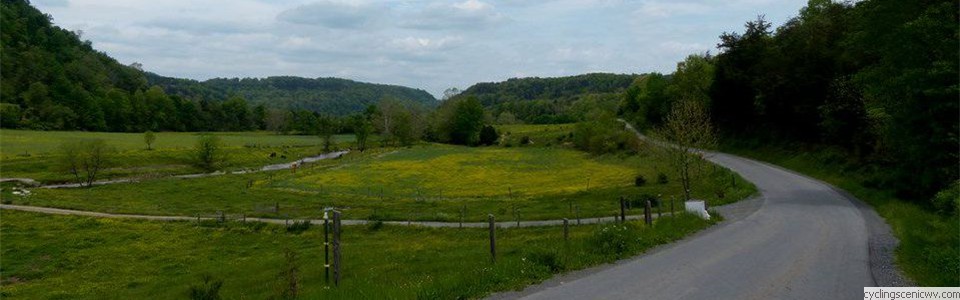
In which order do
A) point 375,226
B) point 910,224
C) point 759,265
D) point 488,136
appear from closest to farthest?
1. point 759,265
2. point 910,224
3. point 375,226
4. point 488,136

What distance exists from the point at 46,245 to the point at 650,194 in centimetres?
3869

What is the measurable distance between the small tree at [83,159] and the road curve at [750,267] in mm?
81729

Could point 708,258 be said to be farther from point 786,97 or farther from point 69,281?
point 786,97

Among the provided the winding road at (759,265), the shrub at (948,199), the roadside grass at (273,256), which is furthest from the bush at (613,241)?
the shrub at (948,199)

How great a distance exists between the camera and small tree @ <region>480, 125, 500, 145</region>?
14512 cm

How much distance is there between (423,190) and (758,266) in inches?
2018

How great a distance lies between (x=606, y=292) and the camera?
12125 millimetres

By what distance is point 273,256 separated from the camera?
3000 centimetres

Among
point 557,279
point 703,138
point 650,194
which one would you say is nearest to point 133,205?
point 650,194

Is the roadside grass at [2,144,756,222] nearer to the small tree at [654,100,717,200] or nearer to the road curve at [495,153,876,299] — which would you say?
the small tree at [654,100,717,200]

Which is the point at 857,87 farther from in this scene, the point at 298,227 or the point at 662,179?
the point at 298,227

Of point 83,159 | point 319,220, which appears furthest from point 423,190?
point 83,159

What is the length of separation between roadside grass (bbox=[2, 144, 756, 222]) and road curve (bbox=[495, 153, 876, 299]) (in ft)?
41.7

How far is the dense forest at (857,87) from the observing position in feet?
86.4
